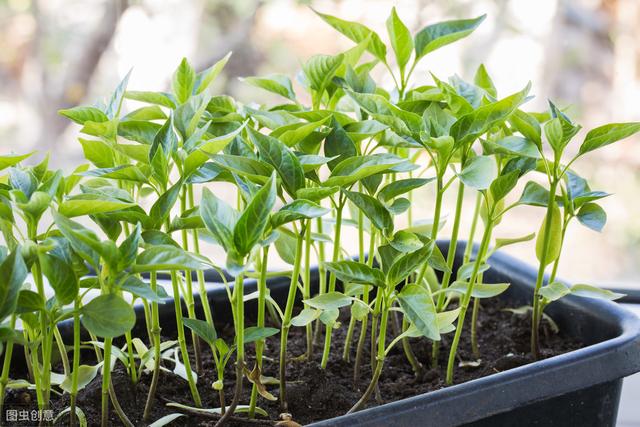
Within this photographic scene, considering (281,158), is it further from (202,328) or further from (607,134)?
(607,134)

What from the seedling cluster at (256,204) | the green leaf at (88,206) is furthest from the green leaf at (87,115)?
the green leaf at (88,206)

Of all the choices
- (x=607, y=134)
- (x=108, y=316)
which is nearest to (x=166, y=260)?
(x=108, y=316)

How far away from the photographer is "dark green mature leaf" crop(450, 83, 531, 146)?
2.07ft

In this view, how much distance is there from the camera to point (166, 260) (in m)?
0.54

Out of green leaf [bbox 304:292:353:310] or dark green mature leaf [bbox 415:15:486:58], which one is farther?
dark green mature leaf [bbox 415:15:486:58]

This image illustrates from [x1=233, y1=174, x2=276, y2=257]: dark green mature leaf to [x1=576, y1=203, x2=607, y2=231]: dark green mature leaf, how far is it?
0.34m

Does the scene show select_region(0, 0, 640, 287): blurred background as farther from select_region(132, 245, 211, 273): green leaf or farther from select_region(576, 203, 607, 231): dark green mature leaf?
select_region(132, 245, 211, 273): green leaf

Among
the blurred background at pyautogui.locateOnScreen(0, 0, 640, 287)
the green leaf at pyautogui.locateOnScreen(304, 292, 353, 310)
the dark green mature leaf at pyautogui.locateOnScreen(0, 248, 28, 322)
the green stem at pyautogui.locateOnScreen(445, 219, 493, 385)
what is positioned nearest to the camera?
the dark green mature leaf at pyautogui.locateOnScreen(0, 248, 28, 322)

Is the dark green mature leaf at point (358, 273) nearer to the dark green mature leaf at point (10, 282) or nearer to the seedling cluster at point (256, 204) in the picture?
the seedling cluster at point (256, 204)

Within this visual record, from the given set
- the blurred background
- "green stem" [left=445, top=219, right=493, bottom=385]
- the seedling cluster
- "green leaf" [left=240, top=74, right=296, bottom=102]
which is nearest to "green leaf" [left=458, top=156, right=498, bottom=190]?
the seedling cluster

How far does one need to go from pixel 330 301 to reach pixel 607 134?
28 centimetres

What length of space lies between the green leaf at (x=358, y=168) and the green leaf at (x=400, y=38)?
179 millimetres

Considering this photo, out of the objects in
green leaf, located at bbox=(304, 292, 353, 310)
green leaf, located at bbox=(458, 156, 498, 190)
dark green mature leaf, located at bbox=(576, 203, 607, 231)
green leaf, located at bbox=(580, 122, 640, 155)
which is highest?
green leaf, located at bbox=(580, 122, 640, 155)

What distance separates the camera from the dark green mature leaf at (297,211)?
546mm
